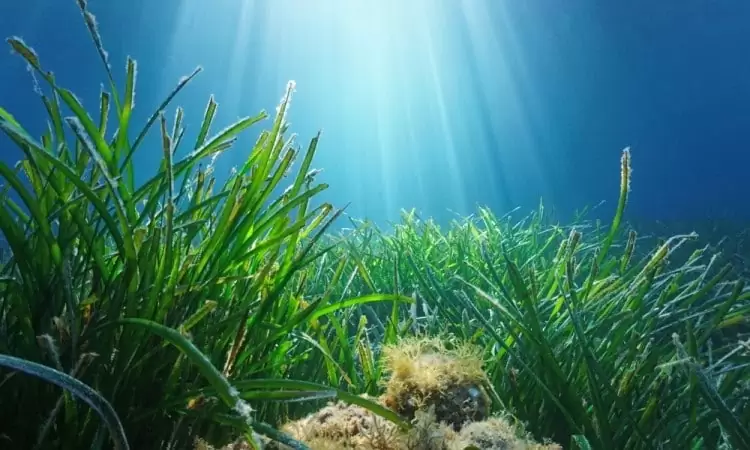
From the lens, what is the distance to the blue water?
3378cm

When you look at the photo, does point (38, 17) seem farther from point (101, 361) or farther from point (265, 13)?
point (101, 361)

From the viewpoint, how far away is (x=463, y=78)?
1742 inches

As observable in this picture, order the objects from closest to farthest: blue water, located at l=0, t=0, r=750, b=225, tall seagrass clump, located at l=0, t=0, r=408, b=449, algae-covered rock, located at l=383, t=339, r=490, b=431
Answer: tall seagrass clump, located at l=0, t=0, r=408, b=449
algae-covered rock, located at l=383, t=339, r=490, b=431
blue water, located at l=0, t=0, r=750, b=225

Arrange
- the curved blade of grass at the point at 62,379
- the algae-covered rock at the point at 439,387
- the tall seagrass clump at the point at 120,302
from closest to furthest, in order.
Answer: the curved blade of grass at the point at 62,379 < the tall seagrass clump at the point at 120,302 < the algae-covered rock at the point at 439,387

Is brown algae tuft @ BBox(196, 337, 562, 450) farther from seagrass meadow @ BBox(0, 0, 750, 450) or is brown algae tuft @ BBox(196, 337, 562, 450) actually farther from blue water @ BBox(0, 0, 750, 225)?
blue water @ BBox(0, 0, 750, 225)

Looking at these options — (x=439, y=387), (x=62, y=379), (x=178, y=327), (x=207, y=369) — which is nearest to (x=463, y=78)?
(x=439, y=387)

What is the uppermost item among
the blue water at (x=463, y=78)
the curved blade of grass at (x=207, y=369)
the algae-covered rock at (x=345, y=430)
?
the blue water at (x=463, y=78)

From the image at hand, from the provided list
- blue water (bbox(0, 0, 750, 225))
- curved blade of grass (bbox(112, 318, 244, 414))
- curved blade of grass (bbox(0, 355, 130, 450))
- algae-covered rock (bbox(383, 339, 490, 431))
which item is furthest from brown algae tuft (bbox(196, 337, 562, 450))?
blue water (bbox(0, 0, 750, 225))

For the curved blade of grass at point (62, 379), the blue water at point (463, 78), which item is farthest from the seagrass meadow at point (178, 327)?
the blue water at point (463, 78)

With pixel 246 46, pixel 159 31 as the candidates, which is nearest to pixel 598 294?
pixel 159 31

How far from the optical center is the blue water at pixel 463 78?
3378cm

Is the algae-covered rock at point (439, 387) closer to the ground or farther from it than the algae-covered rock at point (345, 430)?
farther from it

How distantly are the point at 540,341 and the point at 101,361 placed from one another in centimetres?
94

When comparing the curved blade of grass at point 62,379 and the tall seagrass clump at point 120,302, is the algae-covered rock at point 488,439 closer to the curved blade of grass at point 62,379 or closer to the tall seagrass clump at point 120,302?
the tall seagrass clump at point 120,302
